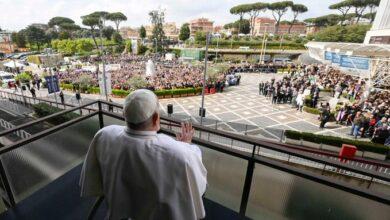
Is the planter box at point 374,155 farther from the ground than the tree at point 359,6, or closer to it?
closer to it

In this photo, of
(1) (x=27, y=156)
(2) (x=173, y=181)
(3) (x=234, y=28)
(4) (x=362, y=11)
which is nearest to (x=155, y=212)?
(2) (x=173, y=181)

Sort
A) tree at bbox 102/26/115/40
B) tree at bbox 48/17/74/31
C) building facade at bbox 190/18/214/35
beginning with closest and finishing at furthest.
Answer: tree at bbox 102/26/115/40 < tree at bbox 48/17/74/31 < building facade at bbox 190/18/214/35

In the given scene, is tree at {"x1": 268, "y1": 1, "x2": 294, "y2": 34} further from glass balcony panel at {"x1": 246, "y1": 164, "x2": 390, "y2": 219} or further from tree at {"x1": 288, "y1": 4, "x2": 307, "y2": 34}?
glass balcony panel at {"x1": 246, "y1": 164, "x2": 390, "y2": 219}

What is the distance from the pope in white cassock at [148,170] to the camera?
143 centimetres

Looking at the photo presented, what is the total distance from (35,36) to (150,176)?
108 meters

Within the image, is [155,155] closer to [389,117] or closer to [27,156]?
[27,156]

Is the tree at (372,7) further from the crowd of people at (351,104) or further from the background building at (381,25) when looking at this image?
the crowd of people at (351,104)

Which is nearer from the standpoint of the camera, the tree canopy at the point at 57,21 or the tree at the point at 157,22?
the tree at the point at 157,22

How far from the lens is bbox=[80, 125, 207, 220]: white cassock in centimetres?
143

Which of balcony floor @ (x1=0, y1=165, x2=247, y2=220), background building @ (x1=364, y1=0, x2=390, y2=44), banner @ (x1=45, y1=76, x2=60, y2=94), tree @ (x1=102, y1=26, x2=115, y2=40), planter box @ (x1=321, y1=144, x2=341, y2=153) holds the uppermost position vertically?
background building @ (x1=364, y1=0, x2=390, y2=44)

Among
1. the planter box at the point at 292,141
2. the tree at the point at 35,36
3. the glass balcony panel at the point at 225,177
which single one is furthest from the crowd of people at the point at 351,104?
the tree at the point at 35,36

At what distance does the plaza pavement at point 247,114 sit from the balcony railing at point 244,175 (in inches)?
349

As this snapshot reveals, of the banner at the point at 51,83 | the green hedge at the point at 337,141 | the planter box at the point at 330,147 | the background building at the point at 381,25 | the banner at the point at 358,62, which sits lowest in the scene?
the planter box at the point at 330,147

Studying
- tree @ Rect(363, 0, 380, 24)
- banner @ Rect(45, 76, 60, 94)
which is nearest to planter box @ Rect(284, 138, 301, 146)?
banner @ Rect(45, 76, 60, 94)
